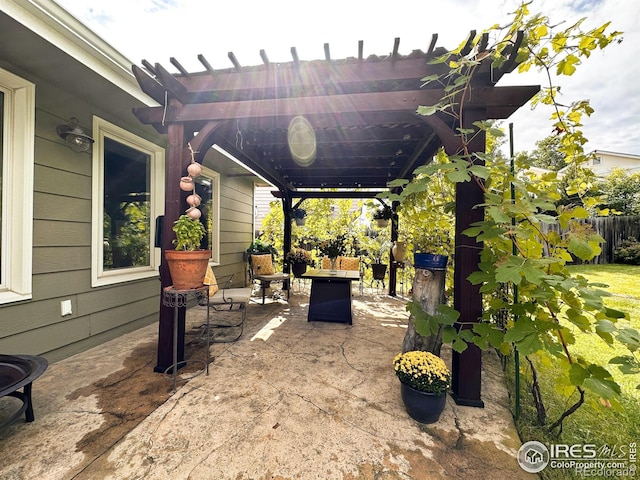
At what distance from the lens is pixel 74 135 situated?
2.56 metres

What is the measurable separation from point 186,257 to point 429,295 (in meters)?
2.12

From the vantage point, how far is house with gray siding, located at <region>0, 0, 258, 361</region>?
2.10 m

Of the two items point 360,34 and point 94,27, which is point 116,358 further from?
point 360,34

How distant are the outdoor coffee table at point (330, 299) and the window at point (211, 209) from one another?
7.36 ft

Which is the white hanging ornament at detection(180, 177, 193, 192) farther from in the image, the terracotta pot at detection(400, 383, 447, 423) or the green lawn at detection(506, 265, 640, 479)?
the green lawn at detection(506, 265, 640, 479)

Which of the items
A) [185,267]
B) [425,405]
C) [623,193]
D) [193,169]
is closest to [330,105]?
[193,169]

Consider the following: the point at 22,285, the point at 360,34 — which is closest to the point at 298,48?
the point at 360,34

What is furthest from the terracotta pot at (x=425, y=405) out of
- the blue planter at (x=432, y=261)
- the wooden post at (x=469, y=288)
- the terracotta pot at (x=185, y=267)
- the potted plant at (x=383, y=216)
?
the potted plant at (x=383, y=216)

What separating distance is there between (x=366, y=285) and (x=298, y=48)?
5.99 m

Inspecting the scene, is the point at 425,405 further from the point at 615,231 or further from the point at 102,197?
the point at 615,231

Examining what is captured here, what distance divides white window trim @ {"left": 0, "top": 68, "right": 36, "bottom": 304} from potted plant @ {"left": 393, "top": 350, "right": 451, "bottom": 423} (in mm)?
3093

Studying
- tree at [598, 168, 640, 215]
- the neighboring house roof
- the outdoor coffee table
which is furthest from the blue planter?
the neighboring house roof

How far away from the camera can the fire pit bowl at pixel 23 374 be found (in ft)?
5.13

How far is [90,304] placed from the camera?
2.84 m
